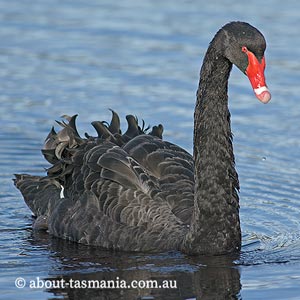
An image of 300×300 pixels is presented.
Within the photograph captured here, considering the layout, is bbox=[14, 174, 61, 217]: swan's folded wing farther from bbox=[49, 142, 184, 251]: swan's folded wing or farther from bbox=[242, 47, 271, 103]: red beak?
bbox=[242, 47, 271, 103]: red beak

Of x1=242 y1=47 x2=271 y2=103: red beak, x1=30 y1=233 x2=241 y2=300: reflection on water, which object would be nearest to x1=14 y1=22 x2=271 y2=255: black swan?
x1=242 y1=47 x2=271 y2=103: red beak

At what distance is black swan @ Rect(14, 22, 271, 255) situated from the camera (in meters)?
8.86

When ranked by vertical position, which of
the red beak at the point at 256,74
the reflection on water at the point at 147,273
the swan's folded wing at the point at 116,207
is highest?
the red beak at the point at 256,74

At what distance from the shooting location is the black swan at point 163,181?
8.86 meters

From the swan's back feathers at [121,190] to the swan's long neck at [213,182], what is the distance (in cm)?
22

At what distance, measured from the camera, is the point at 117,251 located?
9375mm

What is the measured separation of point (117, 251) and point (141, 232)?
0.30m

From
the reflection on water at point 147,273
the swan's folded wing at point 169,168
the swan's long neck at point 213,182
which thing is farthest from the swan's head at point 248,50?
the reflection on water at point 147,273

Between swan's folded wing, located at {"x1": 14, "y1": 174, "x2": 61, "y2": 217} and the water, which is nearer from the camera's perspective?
the water

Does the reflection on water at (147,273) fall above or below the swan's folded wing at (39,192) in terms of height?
below

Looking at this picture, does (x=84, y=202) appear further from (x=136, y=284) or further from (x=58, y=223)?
(x=136, y=284)

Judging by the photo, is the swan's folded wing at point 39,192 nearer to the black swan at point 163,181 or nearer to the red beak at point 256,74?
the black swan at point 163,181

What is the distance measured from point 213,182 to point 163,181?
61 centimetres

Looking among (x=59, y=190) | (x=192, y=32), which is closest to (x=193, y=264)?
(x=59, y=190)
